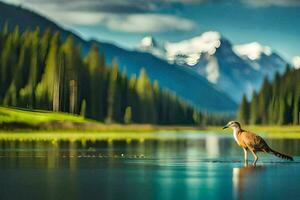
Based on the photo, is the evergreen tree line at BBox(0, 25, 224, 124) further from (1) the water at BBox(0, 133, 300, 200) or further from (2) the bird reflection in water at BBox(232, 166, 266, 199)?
(2) the bird reflection in water at BBox(232, 166, 266, 199)

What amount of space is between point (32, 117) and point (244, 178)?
4011 inches

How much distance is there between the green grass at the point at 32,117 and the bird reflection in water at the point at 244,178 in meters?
88.7

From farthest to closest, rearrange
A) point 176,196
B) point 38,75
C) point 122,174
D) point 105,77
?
point 105,77 < point 38,75 < point 122,174 < point 176,196

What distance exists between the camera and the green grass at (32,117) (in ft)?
428

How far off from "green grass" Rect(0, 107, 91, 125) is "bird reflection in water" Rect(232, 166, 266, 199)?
3493 inches

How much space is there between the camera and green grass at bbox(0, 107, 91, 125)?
130 m

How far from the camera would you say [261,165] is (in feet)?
150

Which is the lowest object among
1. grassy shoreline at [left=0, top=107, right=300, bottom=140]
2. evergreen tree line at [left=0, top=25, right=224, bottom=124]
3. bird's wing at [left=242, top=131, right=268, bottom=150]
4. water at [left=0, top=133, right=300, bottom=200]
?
water at [left=0, top=133, right=300, bottom=200]

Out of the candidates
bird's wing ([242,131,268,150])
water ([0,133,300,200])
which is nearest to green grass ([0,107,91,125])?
water ([0,133,300,200])

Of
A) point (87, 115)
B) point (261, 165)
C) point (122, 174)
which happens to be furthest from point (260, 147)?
point (87, 115)

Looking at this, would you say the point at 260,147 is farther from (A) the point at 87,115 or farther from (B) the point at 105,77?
(B) the point at 105,77

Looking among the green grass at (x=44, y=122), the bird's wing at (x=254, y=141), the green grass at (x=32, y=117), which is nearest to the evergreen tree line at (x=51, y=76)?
the green grass at (x=32, y=117)

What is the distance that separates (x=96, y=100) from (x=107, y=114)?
12.5m

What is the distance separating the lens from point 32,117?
135 meters
